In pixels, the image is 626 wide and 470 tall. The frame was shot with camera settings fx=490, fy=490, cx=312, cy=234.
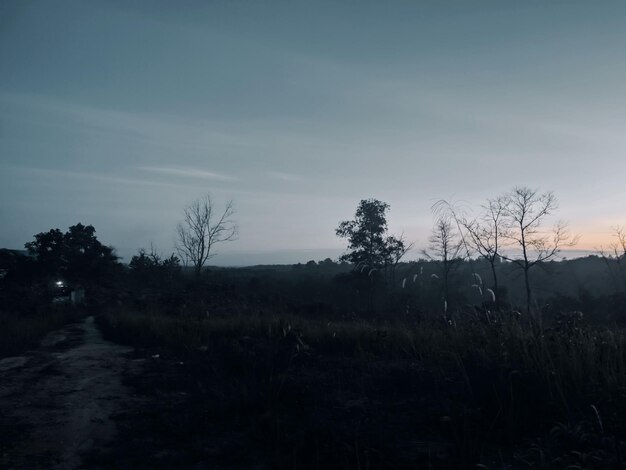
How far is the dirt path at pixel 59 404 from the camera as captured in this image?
4.54 metres

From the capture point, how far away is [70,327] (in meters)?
17.3

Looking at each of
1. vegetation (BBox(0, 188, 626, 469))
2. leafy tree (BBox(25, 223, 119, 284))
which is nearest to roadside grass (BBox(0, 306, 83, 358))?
vegetation (BBox(0, 188, 626, 469))

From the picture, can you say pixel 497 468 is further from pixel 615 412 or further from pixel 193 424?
pixel 193 424

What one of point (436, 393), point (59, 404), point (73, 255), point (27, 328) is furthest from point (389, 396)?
point (73, 255)

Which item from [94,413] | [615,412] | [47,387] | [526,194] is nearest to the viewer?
[615,412]

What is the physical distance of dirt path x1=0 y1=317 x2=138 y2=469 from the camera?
14.9ft

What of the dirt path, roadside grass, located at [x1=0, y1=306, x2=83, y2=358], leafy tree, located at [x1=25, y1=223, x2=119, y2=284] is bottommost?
the dirt path

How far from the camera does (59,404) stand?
616 centimetres

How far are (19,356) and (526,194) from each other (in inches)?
685

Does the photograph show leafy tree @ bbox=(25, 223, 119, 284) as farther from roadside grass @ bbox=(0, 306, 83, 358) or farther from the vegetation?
the vegetation

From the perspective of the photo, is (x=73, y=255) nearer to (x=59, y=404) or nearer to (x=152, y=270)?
(x=152, y=270)

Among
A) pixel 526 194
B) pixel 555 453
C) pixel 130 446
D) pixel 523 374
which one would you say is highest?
pixel 526 194

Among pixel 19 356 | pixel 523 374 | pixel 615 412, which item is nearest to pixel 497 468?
pixel 615 412

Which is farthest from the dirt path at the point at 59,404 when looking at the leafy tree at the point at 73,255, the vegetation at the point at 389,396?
the leafy tree at the point at 73,255
